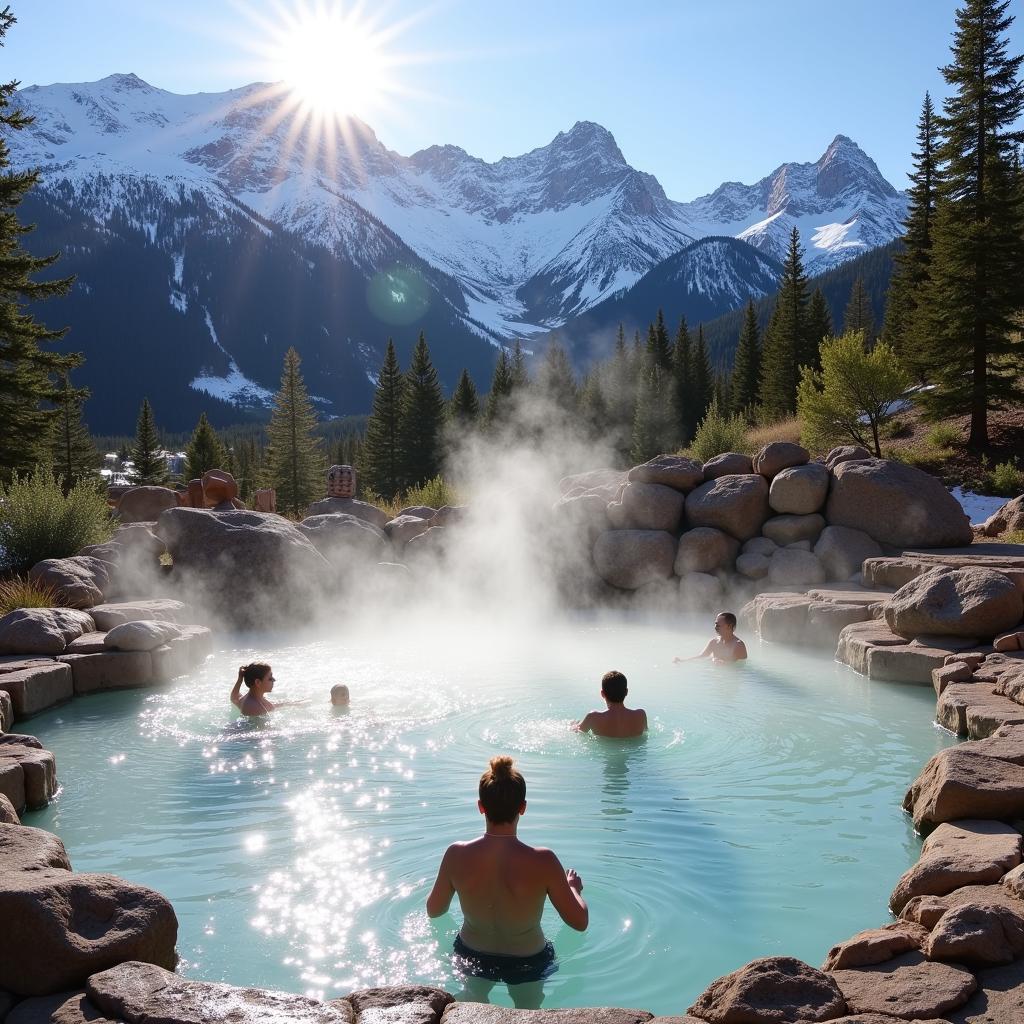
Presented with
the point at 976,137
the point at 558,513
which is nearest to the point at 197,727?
the point at 558,513

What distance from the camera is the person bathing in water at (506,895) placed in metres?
3.48

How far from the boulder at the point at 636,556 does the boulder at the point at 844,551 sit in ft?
7.06

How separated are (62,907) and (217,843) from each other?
6.21ft

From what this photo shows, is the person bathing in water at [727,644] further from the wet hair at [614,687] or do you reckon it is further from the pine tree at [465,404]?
the pine tree at [465,404]

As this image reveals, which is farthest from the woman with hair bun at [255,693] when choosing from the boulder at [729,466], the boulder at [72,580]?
the boulder at [729,466]

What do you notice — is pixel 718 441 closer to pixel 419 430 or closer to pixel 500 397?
pixel 419 430

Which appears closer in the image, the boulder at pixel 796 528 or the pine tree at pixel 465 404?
the boulder at pixel 796 528

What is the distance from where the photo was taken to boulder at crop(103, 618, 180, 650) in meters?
8.42

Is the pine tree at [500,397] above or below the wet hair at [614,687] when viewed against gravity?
above

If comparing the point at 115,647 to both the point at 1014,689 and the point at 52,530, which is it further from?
the point at 1014,689

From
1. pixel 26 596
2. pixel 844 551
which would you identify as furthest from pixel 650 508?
pixel 26 596

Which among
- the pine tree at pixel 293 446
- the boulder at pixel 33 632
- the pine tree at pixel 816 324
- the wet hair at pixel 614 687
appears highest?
the pine tree at pixel 816 324

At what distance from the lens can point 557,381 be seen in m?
47.1

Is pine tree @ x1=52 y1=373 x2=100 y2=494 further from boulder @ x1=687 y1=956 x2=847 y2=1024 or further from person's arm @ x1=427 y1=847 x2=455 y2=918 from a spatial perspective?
boulder @ x1=687 y1=956 x2=847 y2=1024
